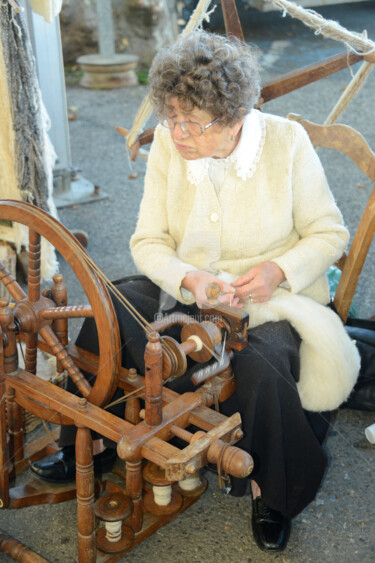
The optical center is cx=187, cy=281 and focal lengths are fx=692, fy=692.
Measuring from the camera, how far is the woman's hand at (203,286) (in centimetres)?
200

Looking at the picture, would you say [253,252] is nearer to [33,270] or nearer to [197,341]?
[197,341]

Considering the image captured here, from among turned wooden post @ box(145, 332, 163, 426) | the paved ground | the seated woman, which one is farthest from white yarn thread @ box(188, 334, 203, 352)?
the paved ground

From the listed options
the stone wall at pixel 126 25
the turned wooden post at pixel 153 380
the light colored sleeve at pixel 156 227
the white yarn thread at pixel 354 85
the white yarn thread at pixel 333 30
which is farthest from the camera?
the stone wall at pixel 126 25

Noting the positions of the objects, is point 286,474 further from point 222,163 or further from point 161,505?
point 222,163

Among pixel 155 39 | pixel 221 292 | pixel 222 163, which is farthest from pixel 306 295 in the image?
pixel 155 39

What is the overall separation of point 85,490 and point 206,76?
1.11 m

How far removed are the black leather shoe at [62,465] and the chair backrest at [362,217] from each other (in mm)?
920

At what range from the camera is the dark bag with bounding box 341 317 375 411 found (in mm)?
2518

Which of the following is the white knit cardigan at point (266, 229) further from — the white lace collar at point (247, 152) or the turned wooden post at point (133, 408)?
the turned wooden post at point (133, 408)

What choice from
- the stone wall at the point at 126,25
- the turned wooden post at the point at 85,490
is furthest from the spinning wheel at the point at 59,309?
the stone wall at the point at 126,25

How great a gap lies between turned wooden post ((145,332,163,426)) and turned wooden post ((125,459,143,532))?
128 millimetres

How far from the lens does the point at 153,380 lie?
159 centimetres

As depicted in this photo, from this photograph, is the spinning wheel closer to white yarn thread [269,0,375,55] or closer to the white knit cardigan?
the white knit cardigan

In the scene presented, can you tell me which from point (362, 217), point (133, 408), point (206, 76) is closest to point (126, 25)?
point (362, 217)
